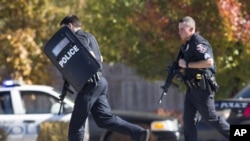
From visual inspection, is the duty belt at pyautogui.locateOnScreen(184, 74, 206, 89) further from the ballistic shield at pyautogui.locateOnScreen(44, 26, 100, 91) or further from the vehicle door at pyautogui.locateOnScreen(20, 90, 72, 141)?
the vehicle door at pyautogui.locateOnScreen(20, 90, 72, 141)

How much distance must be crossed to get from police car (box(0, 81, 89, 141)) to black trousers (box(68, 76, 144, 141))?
2.87 m

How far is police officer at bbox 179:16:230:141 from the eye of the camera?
823 centimetres

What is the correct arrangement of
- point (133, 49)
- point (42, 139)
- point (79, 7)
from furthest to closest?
1. point (79, 7)
2. point (133, 49)
3. point (42, 139)

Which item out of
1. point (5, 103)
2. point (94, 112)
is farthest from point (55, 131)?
point (94, 112)

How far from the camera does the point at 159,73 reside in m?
14.1

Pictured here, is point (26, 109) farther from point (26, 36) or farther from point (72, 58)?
point (72, 58)

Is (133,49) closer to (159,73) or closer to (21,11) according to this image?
(159,73)

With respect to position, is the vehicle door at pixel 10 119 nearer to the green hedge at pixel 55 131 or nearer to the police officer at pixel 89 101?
the green hedge at pixel 55 131

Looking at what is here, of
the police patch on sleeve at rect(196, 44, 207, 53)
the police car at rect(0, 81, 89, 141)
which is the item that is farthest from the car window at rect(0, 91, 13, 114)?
the police patch on sleeve at rect(196, 44, 207, 53)

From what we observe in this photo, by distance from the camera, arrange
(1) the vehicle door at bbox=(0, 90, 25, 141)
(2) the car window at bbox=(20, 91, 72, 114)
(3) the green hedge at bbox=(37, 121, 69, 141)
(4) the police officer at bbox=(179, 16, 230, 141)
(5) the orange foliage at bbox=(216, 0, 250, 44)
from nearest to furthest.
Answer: (4) the police officer at bbox=(179, 16, 230, 141) < (3) the green hedge at bbox=(37, 121, 69, 141) < (1) the vehicle door at bbox=(0, 90, 25, 141) < (2) the car window at bbox=(20, 91, 72, 114) < (5) the orange foliage at bbox=(216, 0, 250, 44)

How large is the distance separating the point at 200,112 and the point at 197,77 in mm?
381

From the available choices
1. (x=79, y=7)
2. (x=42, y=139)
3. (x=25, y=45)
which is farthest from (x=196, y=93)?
(x=79, y=7)

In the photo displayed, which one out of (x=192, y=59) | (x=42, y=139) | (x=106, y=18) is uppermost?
(x=106, y=18)

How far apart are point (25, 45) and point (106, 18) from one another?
5.37 ft
